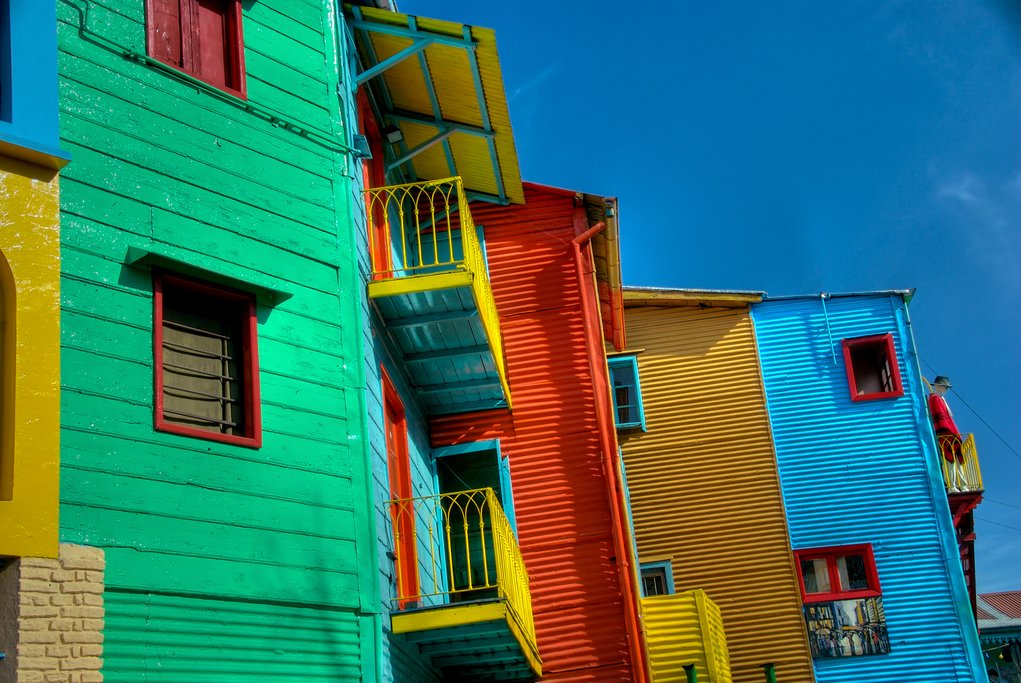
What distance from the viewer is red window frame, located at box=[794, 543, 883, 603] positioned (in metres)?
23.5

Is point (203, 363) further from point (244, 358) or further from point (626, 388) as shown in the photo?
point (626, 388)

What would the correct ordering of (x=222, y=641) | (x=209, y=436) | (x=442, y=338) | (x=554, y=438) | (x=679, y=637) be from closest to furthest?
(x=222, y=641) < (x=209, y=436) < (x=442, y=338) < (x=679, y=637) < (x=554, y=438)

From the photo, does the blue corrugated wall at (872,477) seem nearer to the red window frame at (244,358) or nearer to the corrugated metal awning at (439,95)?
the corrugated metal awning at (439,95)

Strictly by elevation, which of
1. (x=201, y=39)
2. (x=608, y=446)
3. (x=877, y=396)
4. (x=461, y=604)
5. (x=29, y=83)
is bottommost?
(x=461, y=604)

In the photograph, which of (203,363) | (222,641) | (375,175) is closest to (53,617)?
(222,641)

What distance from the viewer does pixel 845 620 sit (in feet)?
76.7

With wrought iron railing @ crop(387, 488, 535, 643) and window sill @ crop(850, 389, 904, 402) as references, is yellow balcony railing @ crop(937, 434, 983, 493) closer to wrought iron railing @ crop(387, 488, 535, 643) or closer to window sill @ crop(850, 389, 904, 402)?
window sill @ crop(850, 389, 904, 402)

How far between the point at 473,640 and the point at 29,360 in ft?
18.2

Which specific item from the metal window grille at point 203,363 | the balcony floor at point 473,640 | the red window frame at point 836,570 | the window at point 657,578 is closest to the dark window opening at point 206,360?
the metal window grille at point 203,363

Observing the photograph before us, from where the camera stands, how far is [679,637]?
1648 centimetres

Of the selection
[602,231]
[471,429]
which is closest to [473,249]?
[471,429]

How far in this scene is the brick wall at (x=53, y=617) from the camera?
26.4ft

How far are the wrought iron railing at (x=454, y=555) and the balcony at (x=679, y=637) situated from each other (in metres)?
2.20

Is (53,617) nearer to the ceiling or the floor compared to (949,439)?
A: nearer to the floor
